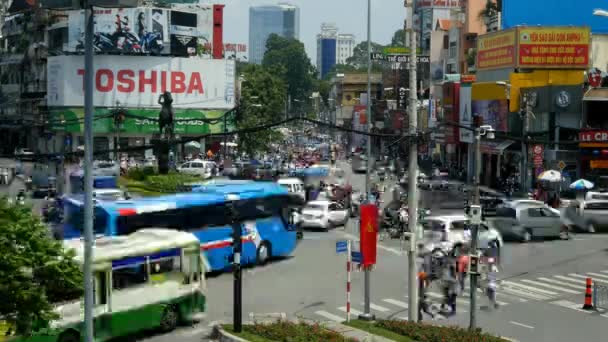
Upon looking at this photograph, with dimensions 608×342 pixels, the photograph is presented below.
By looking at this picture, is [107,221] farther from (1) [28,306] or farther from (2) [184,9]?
(2) [184,9]

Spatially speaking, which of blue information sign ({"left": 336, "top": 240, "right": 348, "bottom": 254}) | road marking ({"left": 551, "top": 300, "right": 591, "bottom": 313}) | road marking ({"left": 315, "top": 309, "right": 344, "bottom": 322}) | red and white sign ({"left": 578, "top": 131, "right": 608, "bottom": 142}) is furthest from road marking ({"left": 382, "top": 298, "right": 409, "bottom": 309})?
red and white sign ({"left": 578, "top": 131, "right": 608, "bottom": 142})

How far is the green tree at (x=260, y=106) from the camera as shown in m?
86.1

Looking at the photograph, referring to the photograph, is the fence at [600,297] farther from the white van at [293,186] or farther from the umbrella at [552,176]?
the white van at [293,186]

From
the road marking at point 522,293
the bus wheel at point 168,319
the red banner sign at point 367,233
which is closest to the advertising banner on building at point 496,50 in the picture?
the road marking at point 522,293

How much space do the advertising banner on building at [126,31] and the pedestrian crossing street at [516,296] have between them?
61292mm

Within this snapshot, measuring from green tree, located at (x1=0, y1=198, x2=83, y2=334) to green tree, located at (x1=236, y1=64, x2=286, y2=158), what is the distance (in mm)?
71200

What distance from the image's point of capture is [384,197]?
5184 centimetres

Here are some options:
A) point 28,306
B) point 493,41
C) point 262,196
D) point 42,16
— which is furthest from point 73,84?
point 28,306

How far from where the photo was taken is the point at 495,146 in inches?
2400

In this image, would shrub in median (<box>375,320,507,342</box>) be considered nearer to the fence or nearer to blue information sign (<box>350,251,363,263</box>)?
blue information sign (<box>350,251,363,263</box>)

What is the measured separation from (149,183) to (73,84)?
Result: 45.6 m

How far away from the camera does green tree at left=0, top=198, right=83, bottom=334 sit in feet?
41.1

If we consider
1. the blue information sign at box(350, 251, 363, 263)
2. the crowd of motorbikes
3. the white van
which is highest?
the crowd of motorbikes

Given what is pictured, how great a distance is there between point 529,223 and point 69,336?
22.9 meters
